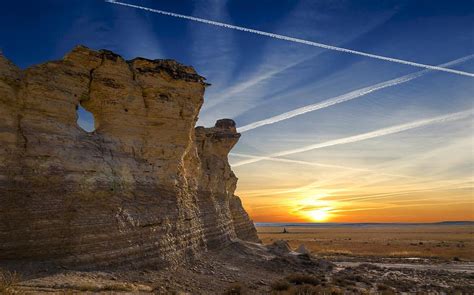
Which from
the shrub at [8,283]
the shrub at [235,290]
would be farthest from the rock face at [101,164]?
the shrub at [235,290]

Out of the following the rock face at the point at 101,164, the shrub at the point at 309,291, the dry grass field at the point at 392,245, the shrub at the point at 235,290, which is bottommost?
the shrub at the point at 309,291

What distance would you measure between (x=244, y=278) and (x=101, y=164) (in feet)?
28.9

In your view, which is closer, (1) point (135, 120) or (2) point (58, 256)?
(2) point (58, 256)

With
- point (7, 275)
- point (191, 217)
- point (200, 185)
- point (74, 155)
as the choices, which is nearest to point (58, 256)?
point (7, 275)

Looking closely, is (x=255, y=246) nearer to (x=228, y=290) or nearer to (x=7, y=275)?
(x=228, y=290)

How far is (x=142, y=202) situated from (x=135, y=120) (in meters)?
4.10

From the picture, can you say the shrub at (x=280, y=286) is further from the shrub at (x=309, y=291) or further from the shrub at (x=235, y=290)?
the shrub at (x=235, y=290)

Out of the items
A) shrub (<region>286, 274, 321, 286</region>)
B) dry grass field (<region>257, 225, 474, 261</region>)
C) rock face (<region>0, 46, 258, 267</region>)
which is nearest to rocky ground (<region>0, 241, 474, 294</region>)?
shrub (<region>286, 274, 321, 286</region>)

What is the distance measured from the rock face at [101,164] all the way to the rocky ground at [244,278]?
892 mm

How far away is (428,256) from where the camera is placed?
131 feet

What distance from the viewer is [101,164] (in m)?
15.7

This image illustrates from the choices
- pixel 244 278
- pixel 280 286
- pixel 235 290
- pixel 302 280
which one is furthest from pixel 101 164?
pixel 302 280

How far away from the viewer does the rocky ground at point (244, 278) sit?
Answer: 1165cm

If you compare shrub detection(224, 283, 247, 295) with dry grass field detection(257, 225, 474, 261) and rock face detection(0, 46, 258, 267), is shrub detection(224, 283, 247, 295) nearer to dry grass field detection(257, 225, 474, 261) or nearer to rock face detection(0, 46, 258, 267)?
rock face detection(0, 46, 258, 267)
